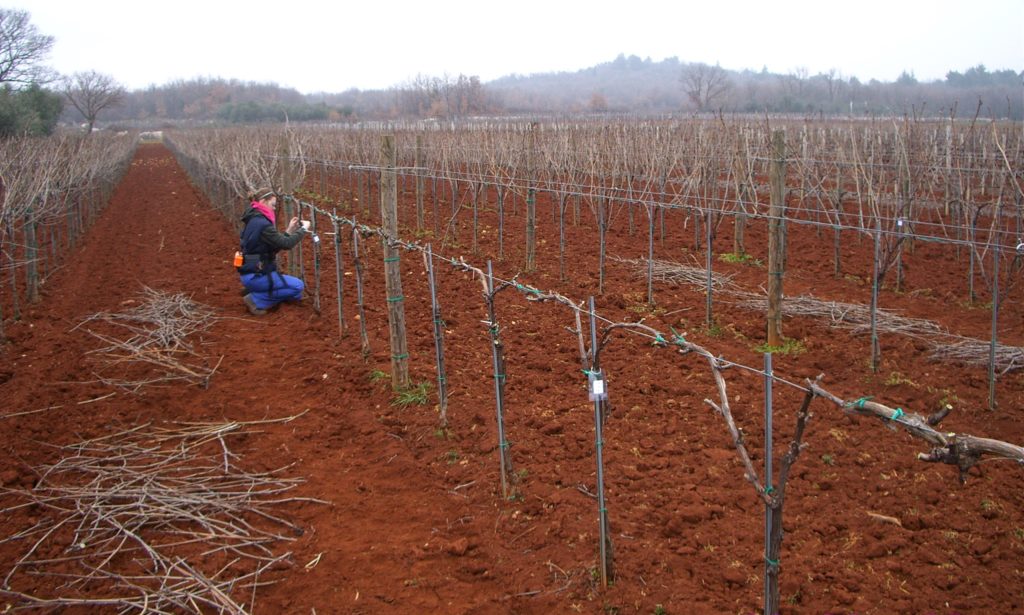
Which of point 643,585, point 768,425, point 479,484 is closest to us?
point 768,425

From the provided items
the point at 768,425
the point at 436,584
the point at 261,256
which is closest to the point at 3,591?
the point at 436,584

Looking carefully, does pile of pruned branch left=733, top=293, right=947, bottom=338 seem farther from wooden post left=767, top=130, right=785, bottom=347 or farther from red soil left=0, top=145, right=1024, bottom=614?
wooden post left=767, top=130, right=785, bottom=347

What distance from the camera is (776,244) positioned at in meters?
6.27

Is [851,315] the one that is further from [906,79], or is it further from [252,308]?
[906,79]

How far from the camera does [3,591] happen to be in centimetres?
327

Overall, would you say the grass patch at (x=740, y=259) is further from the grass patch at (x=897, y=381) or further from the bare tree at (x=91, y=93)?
the bare tree at (x=91, y=93)

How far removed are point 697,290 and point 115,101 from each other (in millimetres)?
68971

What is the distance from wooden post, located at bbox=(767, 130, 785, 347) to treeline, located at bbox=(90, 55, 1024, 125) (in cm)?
232

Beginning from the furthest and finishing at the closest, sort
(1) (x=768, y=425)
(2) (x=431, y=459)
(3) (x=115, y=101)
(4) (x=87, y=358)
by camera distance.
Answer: (3) (x=115, y=101), (4) (x=87, y=358), (2) (x=431, y=459), (1) (x=768, y=425)

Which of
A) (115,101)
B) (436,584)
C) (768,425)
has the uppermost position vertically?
(115,101)

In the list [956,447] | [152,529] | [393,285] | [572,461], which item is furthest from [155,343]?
[956,447]

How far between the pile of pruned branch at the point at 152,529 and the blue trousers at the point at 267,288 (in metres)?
3.30

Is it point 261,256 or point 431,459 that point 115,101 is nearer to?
point 261,256

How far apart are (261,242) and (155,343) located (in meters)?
1.42
